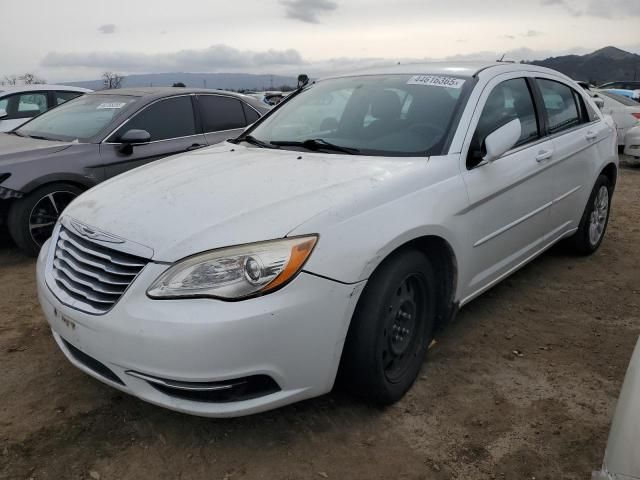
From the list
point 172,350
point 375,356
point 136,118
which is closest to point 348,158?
point 375,356

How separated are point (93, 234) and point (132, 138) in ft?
9.06

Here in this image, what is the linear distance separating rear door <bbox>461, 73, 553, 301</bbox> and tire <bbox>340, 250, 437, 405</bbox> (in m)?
0.39

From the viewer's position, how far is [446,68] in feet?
11.9

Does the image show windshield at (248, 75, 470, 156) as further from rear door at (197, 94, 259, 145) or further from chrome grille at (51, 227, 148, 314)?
rear door at (197, 94, 259, 145)

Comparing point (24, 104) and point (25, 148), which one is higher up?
point (24, 104)

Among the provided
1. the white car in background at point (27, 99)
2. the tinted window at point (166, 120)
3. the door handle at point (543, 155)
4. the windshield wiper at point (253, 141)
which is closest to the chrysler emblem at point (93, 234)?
the windshield wiper at point (253, 141)

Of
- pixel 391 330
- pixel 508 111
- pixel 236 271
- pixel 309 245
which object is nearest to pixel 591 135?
pixel 508 111

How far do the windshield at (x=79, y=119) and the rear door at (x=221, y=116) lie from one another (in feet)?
2.52

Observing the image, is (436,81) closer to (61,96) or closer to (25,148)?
(25,148)

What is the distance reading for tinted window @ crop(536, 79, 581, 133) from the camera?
4043 mm

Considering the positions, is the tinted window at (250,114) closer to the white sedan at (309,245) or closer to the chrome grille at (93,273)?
the white sedan at (309,245)

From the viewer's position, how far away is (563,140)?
13.3 feet

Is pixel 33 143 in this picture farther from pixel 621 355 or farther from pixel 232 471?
pixel 621 355

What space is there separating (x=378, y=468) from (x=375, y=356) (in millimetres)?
452
